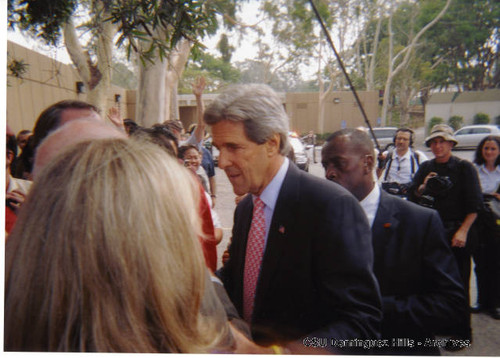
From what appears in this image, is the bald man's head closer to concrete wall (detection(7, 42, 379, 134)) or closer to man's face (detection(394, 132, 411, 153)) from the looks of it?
concrete wall (detection(7, 42, 379, 134))

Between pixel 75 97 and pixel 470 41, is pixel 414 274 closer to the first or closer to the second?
pixel 470 41

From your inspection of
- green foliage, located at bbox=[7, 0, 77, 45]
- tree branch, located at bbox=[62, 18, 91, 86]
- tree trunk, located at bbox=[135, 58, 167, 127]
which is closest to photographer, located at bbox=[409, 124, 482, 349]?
green foliage, located at bbox=[7, 0, 77, 45]

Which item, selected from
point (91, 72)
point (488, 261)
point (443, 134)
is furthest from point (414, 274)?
point (91, 72)

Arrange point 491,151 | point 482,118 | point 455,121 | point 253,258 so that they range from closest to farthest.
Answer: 1. point 253,258
2. point 491,151
3. point 482,118
4. point 455,121

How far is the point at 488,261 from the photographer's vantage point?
104 inches

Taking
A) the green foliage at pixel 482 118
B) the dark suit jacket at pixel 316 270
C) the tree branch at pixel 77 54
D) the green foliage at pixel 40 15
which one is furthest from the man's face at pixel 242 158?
the green foliage at pixel 482 118

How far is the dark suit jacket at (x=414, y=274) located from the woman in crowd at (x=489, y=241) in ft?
4.85

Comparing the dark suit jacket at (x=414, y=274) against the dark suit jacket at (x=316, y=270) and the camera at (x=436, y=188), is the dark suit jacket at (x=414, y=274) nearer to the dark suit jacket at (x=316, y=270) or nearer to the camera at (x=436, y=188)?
the dark suit jacket at (x=316, y=270)

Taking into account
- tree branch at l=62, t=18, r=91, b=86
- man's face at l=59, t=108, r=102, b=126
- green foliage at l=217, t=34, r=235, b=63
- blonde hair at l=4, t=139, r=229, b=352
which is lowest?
blonde hair at l=4, t=139, r=229, b=352

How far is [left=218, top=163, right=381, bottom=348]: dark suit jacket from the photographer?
97 cm

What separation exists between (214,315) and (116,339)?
213 mm

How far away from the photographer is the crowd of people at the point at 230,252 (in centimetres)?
61

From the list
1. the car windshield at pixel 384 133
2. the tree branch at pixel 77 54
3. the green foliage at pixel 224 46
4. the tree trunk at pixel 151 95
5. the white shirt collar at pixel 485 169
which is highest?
the green foliage at pixel 224 46

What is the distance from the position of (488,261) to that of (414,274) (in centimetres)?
172
